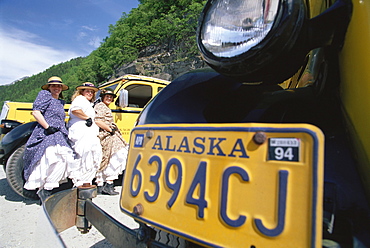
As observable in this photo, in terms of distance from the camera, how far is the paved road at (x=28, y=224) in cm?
217

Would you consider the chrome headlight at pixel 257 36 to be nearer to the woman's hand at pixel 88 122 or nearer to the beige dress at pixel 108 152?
the woman's hand at pixel 88 122

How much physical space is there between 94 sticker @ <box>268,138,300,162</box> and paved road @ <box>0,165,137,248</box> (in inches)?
49.3

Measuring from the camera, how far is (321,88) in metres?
1.00

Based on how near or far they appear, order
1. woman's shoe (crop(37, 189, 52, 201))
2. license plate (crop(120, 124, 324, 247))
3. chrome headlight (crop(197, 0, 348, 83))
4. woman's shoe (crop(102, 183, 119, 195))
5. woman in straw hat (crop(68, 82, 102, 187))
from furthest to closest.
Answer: woman's shoe (crop(102, 183, 119, 195)) → woman in straw hat (crop(68, 82, 102, 187)) → woman's shoe (crop(37, 189, 52, 201)) → chrome headlight (crop(197, 0, 348, 83)) → license plate (crop(120, 124, 324, 247))

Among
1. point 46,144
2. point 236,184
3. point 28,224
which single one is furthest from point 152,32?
point 236,184

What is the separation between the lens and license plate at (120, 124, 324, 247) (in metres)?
0.60

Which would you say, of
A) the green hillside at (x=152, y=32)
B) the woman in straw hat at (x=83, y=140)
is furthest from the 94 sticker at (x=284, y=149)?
the green hillside at (x=152, y=32)

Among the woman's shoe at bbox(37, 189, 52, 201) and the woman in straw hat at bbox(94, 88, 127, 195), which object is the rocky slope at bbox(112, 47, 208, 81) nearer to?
the woman in straw hat at bbox(94, 88, 127, 195)

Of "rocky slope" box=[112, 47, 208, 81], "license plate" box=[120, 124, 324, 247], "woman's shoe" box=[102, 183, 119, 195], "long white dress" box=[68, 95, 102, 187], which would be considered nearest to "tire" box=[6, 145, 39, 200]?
"long white dress" box=[68, 95, 102, 187]

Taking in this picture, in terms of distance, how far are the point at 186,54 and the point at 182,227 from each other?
14964 mm

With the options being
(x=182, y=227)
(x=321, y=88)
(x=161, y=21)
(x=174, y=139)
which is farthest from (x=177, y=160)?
(x=161, y=21)

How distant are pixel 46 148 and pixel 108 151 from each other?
1.01 m

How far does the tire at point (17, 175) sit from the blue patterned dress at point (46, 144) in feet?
1.82

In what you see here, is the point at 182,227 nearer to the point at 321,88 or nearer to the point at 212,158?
the point at 212,158
